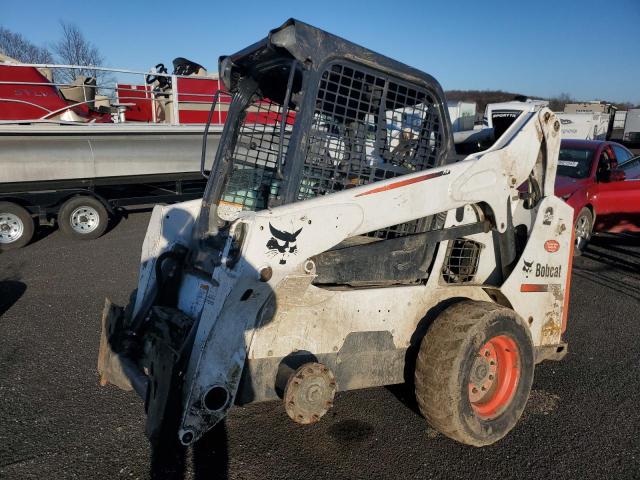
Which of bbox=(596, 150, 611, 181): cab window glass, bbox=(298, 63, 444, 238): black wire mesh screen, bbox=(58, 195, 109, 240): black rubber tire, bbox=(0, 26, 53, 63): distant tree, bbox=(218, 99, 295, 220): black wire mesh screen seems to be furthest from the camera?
bbox=(0, 26, 53, 63): distant tree

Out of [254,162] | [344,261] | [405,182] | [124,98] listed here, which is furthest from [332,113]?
[124,98]

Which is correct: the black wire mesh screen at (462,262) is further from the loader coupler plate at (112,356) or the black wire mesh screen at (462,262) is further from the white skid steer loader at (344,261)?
the loader coupler plate at (112,356)

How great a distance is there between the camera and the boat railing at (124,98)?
8672mm

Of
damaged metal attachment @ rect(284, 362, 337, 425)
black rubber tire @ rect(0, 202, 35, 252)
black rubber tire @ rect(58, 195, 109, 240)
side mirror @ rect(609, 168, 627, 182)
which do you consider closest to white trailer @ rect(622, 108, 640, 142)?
side mirror @ rect(609, 168, 627, 182)

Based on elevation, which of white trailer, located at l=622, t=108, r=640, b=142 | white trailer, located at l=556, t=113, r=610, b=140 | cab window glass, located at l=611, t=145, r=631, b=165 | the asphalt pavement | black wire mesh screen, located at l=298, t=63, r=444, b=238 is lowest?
the asphalt pavement

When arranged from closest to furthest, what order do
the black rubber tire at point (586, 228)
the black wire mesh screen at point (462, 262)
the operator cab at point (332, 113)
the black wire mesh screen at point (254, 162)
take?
1. the operator cab at point (332, 113)
2. the black wire mesh screen at point (462, 262)
3. the black wire mesh screen at point (254, 162)
4. the black rubber tire at point (586, 228)

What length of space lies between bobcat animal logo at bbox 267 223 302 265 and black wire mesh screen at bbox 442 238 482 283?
1.30 m

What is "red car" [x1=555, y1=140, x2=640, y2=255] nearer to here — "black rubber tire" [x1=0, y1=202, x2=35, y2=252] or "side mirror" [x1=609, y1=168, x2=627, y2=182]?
"side mirror" [x1=609, y1=168, x2=627, y2=182]

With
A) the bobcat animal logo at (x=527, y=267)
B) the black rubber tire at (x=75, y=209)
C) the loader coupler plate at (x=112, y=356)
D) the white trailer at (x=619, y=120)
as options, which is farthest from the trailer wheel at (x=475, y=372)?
the white trailer at (x=619, y=120)

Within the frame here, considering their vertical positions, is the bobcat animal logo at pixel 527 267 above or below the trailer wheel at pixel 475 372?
above

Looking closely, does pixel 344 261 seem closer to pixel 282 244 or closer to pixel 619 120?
pixel 282 244

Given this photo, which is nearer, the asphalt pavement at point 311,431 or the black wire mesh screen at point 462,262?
the asphalt pavement at point 311,431

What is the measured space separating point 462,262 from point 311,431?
1508mm

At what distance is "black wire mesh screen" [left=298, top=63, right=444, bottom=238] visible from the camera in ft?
9.74
